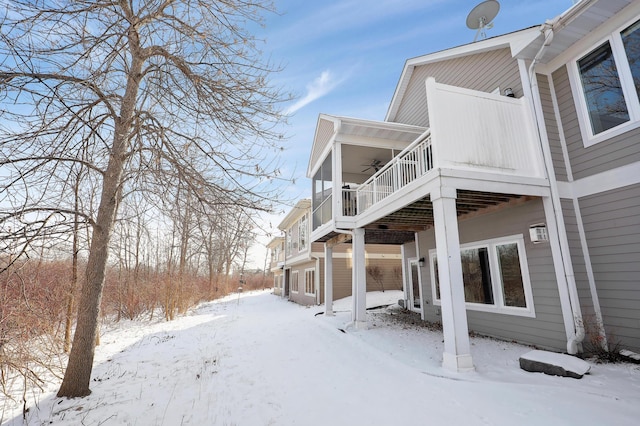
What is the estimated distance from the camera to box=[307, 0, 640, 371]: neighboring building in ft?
15.9

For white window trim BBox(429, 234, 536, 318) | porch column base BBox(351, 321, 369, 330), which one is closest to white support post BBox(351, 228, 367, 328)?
porch column base BBox(351, 321, 369, 330)

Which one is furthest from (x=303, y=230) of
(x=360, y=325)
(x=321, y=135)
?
(x=360, y=325)

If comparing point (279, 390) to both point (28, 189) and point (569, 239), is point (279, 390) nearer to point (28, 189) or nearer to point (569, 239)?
point (28, 189)

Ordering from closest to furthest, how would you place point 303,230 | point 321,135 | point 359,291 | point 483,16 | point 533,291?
point 533,291, point 359,291, point 483,16, point 321,135, point 303,230

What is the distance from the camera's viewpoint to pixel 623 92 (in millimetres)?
4988

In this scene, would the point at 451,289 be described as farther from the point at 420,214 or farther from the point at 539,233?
the point at 420,214

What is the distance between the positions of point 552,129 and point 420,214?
3101 millimetres

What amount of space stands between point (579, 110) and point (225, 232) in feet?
22.0

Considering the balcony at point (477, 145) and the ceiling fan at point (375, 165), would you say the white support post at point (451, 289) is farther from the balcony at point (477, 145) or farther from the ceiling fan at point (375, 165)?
the ceiling fan at point (375, 165)

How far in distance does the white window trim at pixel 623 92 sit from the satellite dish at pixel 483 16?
370 cm

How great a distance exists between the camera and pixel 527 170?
5613 mm

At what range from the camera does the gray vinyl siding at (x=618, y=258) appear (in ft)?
15.5

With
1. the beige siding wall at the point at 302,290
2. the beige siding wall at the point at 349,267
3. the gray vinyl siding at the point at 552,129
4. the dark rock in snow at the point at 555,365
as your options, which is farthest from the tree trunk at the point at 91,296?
the beige siding wall at the point at 302,290

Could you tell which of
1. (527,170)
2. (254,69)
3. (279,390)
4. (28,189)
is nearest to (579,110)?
(527,170)
